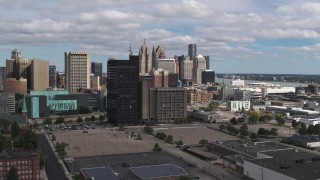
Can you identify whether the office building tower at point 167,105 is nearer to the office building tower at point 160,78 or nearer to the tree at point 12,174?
the office building tower at point 160,78

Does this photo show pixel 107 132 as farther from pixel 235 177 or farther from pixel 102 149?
pixel 235 177

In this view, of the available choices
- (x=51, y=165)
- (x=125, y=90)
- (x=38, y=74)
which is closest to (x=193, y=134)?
(x=125, y=90)

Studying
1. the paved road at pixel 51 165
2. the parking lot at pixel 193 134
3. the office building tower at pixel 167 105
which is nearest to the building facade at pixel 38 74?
the office building tower at pixel 167 105

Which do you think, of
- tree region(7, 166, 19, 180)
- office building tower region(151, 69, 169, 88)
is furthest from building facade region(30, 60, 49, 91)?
tree region(7, 166, 19, 180)

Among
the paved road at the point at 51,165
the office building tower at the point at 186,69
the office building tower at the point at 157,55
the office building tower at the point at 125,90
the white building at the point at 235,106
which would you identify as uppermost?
the office building tower at the point at 157,55

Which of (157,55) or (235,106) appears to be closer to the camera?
(235,106)

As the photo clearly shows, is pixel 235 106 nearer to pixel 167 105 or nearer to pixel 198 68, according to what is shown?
pixel 167 105
